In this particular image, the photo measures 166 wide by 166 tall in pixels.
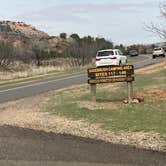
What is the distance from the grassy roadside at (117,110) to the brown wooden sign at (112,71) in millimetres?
864

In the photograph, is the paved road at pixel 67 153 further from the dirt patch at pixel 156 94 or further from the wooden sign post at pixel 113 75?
the dirt patch at pixel 156 94

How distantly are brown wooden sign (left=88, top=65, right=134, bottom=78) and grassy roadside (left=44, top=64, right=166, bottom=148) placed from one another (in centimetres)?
86

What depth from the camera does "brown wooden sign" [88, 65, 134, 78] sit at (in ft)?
53.4

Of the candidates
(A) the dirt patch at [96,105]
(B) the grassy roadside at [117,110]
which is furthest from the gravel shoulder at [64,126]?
(A) the dirt patch at [96,105]

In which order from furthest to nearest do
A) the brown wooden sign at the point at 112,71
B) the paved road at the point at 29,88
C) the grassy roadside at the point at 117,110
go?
the paved road at the point at 29,88
the brown wooden sign at the point at 112,71
the grassy roadside at the point at 117,110

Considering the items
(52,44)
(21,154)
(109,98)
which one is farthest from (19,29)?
(21,154)

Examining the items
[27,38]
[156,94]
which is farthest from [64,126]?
[27,38]

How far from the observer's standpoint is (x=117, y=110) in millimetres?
14484

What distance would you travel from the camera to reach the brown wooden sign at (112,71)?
16.3m

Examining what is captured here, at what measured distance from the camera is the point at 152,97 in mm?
17250

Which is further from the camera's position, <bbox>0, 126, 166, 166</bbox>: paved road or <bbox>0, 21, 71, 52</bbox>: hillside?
<bbox>0, 21, 71, 52</bbox>: hillside

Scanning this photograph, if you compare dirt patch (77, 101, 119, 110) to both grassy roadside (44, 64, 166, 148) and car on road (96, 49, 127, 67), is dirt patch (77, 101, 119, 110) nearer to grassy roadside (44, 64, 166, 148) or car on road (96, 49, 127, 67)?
grassy roadside (44, 64, 166, 148)

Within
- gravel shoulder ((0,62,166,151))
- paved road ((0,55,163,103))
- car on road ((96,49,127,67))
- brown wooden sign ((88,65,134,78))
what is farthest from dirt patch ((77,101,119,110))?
car on road ((96,49,127,67))

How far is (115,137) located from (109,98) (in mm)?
7285
